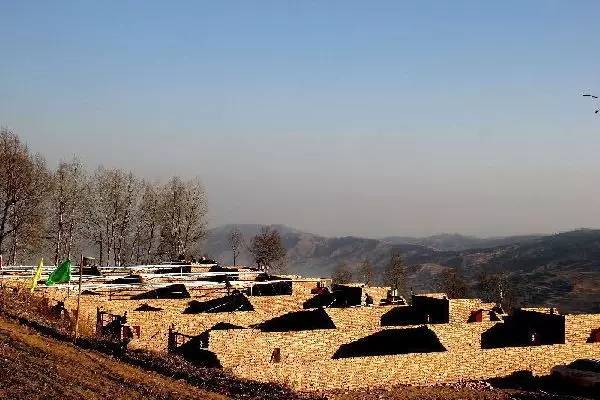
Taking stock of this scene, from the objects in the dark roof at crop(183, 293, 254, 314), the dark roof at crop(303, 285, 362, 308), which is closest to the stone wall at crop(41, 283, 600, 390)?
the dark roof at crop(183, 293, 254, 314)

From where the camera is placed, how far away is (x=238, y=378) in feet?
54.2

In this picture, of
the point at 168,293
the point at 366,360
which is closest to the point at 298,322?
the point at 366,360

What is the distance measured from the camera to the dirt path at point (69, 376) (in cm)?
1277

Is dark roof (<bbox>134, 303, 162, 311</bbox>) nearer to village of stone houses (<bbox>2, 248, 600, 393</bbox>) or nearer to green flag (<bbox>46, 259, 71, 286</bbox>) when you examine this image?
village of stone houses (<bbox>2, 248, 600, 393</bbox>)

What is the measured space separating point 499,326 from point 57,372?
19.3m

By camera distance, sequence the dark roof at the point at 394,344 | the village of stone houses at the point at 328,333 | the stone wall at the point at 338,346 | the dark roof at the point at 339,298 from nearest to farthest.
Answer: the stone wall at the point at 338,346 → the village of stone houses at the point at 328,333 → the dark roof at the point at 394,344 → the dark roof at the point at 339,298

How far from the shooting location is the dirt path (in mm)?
12773

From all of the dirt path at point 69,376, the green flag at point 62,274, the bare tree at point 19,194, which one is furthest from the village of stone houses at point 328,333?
the bare tree at point 19,194

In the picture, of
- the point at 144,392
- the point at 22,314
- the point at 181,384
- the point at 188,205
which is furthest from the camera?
the point at 188,205

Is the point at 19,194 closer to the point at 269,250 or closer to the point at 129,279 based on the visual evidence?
the point at 129,279

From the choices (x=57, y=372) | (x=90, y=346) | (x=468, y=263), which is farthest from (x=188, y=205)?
(x=468, y=263)

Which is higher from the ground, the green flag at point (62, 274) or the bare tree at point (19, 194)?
the bare tree at point (19, 194)

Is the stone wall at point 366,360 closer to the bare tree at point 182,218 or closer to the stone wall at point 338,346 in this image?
the stone wall at point 338,346

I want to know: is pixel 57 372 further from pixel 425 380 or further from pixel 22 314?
pixel 425 380
